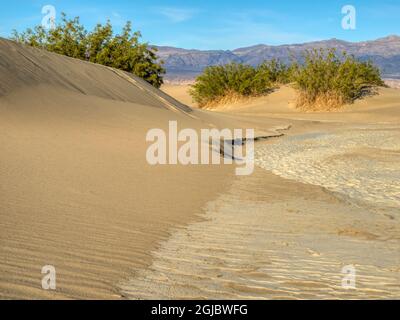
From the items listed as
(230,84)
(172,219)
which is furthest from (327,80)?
(172,219)

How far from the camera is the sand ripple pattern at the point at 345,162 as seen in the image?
853cm

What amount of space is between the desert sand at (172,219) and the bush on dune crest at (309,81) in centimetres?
1823

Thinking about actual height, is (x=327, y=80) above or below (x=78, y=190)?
above

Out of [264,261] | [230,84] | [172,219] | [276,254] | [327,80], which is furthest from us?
[230,84]

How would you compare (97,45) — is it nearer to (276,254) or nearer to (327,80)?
(327,80)

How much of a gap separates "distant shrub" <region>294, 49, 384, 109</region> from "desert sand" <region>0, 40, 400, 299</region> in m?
18.1

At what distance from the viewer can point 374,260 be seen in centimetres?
456

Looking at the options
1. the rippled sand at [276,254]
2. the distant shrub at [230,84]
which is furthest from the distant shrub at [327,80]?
the rippled sand at [276,254]

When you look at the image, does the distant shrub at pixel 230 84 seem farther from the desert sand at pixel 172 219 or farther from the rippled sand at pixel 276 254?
the rippled sand at pixel 276 254

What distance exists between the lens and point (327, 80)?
31.3 meters

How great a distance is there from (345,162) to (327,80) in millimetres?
20917
